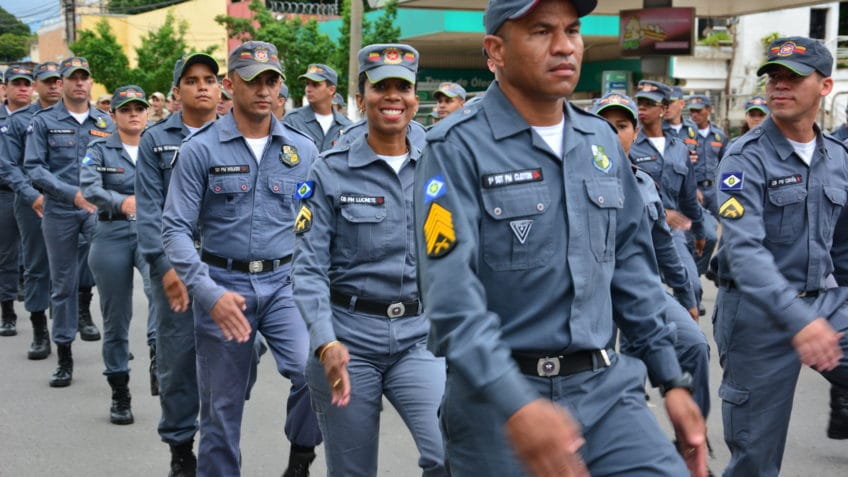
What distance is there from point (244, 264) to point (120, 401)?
2.51 metres

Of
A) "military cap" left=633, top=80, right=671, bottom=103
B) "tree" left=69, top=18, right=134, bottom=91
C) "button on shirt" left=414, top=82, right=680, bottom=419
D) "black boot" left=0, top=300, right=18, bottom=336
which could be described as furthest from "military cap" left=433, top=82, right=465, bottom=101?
"tree" left=69, top=18, right=134, bottom=91

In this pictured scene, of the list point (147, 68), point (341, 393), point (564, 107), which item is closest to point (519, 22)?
point (564, 107)

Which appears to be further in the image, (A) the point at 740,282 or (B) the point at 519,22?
(A) the point at 740,282

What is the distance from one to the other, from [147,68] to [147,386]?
30.0 meters

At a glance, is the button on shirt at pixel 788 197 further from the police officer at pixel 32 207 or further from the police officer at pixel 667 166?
the police officer at pixel 32 207

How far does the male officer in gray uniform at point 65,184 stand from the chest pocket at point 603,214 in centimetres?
606

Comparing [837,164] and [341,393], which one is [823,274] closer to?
[837,164]

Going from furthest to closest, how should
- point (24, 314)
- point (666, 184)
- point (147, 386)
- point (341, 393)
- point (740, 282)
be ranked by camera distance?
point (24, 314), point (666, 184), point (147, 386), point (740, 282), point (341, 393)

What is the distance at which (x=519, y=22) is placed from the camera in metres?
3.05

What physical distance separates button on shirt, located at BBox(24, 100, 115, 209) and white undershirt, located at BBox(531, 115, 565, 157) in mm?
6962

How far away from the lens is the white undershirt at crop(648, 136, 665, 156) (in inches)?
368

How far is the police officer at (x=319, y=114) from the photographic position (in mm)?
11344

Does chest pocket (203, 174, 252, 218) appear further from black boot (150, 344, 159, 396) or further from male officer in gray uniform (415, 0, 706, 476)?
male officer in gray uniform (415, 0, 706, 476)

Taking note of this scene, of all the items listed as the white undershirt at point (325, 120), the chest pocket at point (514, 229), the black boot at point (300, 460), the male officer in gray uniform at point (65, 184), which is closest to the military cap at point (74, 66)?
the male officer in gray uniform at point (65, 184)
